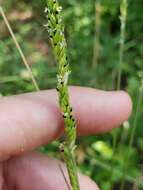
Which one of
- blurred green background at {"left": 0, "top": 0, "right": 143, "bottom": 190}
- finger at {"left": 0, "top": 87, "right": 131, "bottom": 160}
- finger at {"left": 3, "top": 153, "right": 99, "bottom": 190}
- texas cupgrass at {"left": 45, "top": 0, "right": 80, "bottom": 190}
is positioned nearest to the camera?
texas cupgrass at {"left": 45, "top": 0, "right": 80, "bottom": 190}

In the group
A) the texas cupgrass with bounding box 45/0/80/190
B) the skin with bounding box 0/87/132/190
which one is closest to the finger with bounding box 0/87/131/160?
the skin with bounding box 0/87/132/190

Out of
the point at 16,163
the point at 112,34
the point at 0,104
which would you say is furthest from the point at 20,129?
the point at 112,34

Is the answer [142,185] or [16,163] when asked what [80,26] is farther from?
[16,163]

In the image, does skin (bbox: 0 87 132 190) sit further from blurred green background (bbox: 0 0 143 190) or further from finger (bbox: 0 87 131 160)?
blurred green background (bbox: 0 0 143 190)

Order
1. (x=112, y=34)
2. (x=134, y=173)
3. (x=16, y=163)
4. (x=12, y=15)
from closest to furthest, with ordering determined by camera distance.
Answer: (x=16, y=163), (x=134, y=173), (x=112, y=34), (x=12, y=15)

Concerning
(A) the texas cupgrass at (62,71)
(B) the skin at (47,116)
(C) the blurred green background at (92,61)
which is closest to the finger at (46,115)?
(B) the skin at (47,116)
